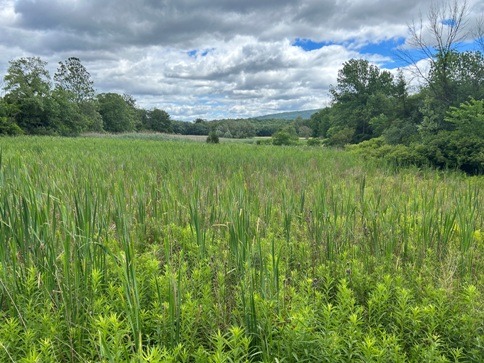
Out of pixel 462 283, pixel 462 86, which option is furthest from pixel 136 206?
pixel 462 86

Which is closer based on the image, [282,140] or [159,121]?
[282,140]

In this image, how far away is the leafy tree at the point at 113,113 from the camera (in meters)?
65.0

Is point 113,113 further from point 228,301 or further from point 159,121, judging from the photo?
point 228,301

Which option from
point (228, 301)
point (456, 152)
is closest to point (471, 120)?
point (456, 152)

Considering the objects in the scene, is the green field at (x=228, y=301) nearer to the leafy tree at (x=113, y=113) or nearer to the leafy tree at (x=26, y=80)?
the leafy tree at (x=26, y=80)

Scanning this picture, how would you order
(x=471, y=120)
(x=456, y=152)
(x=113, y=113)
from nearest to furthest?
(x=456, y=152) → (x=471, y=120) → (x=113, y=113)

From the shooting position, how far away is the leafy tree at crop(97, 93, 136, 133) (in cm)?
6500

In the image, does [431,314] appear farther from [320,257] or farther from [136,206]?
[136,206]

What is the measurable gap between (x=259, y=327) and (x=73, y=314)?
3.34 feet

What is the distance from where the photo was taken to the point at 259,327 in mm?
1477

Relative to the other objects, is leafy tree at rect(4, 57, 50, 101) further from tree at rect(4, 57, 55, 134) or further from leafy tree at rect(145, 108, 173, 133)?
leafy tree at rect(145, 108, 173, 133)

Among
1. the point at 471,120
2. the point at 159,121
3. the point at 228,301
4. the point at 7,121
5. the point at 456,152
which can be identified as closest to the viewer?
the point at 228,301

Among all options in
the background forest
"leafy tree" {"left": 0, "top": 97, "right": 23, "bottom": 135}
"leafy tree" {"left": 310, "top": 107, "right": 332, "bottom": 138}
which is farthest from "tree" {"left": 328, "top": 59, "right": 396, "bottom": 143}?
"leafy tree" {"left": 0, "top": 97, "right": 23, "bottom": 135}

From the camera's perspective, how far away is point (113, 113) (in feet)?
217
